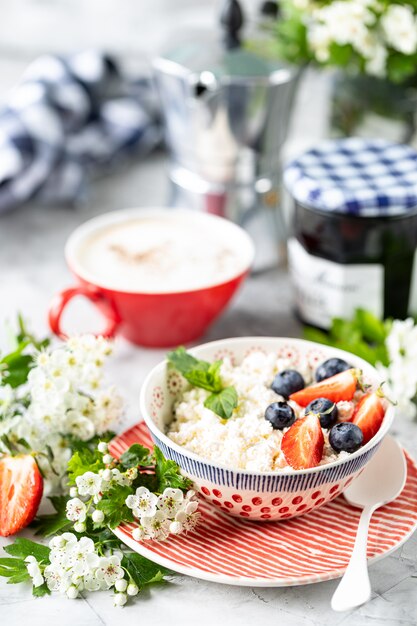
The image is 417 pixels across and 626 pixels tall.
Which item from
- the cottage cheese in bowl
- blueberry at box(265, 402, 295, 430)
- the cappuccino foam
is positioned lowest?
the cappuccino foam

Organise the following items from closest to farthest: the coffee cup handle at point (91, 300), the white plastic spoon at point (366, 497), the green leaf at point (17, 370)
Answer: the white plastic spoon at point (366, 497), the green leaf at point (17, 370), the coffee cup handle at point (91, 300)

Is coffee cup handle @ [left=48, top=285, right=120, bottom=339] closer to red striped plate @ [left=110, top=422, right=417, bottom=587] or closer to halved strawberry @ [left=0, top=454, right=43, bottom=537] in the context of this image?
halved strawberry @ [left=0, top=454, right=43, bottom=537]

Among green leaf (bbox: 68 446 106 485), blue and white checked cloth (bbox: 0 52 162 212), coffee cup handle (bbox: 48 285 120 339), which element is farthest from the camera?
blue and white checked cloth (bbox: 0 52 162 212)

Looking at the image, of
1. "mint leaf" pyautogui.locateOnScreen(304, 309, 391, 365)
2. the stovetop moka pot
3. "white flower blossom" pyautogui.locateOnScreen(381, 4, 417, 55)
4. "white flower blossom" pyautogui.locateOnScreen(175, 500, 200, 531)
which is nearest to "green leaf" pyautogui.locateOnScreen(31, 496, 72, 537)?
"white flower blossom" pyautogui.locateOnScreen(175, 500, 200, 531)

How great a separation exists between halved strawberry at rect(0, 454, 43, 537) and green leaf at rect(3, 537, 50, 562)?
3 centimetres

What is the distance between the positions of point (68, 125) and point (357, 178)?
0.63 meters

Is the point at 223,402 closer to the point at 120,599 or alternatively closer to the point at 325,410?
the point at 325,410

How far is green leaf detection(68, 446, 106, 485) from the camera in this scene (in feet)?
2.66

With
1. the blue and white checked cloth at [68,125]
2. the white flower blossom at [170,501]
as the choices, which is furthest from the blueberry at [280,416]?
the blue and white checked cloth at [68,125]

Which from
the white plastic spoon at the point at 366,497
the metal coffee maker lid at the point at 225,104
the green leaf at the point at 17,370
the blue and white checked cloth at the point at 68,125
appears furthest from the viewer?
the blue and white checked cloth at the point at 68,125

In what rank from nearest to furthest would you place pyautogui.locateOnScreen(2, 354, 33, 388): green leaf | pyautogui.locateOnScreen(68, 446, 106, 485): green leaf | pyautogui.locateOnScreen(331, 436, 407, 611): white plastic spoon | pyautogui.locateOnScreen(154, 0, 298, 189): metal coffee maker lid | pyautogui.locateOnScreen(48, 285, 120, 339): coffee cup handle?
pyautogui.locateOnScreen(331, 436, 407, 611): white plastic spoon < pyautogui.locateOnScreen(68, 446, 106, 485): green leaf < pyautogui.locateOnScreen(2, 354, 33, 388): green leaf < pyautogui.locateOnScreen(48, 285, 120, 339): coffee cup handle < pyautogui.locateOnScreen(154, 0, 298, 189): metal coffee maker lid

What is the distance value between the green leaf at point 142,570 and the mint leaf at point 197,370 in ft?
0.55

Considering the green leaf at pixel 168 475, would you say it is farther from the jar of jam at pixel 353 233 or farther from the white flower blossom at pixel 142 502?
the jar of jam at pixel 353 233

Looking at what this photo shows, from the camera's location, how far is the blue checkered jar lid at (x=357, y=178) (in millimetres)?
1084
